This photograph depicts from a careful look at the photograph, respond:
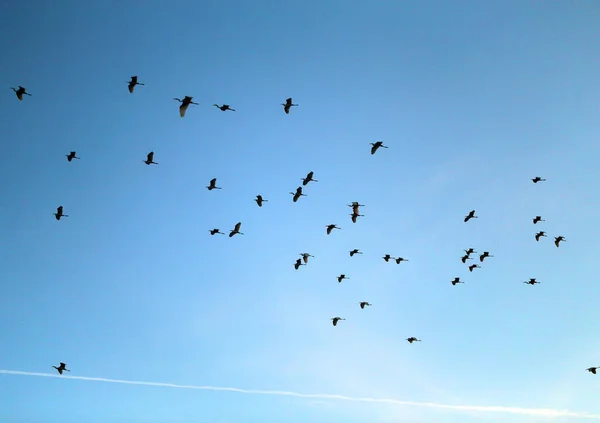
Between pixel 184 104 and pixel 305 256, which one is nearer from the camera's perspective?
pixel 184 104

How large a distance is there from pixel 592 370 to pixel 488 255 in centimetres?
1758

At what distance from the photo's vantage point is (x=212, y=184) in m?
65.1

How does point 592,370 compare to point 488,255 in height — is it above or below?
below

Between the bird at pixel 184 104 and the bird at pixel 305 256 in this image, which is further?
the bird at pixel 305 256

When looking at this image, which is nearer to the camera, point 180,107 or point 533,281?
point 180,107

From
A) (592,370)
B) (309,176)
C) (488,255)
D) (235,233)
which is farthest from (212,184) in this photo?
(592,370)

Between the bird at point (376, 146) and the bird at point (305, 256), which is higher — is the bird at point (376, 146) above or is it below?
above

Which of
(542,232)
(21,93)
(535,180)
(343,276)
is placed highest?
(21,93)

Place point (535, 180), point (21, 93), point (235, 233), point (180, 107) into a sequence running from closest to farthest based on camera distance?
1. point (180, 107)
2. point (21, 93)
3. point (535, 180)
4. point (235, 233)

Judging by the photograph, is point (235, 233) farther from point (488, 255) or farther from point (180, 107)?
point (488, 255)

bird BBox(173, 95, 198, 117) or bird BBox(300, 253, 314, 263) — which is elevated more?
bird BBox(173, 95, 198, 117)

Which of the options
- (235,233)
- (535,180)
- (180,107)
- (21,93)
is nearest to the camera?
(180,107)

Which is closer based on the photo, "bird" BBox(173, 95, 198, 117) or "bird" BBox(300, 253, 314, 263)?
"bird" BBox(173, 95, 198, 117)

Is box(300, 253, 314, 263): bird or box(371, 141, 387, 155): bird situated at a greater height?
box(371, 141, 387, 155): bird
